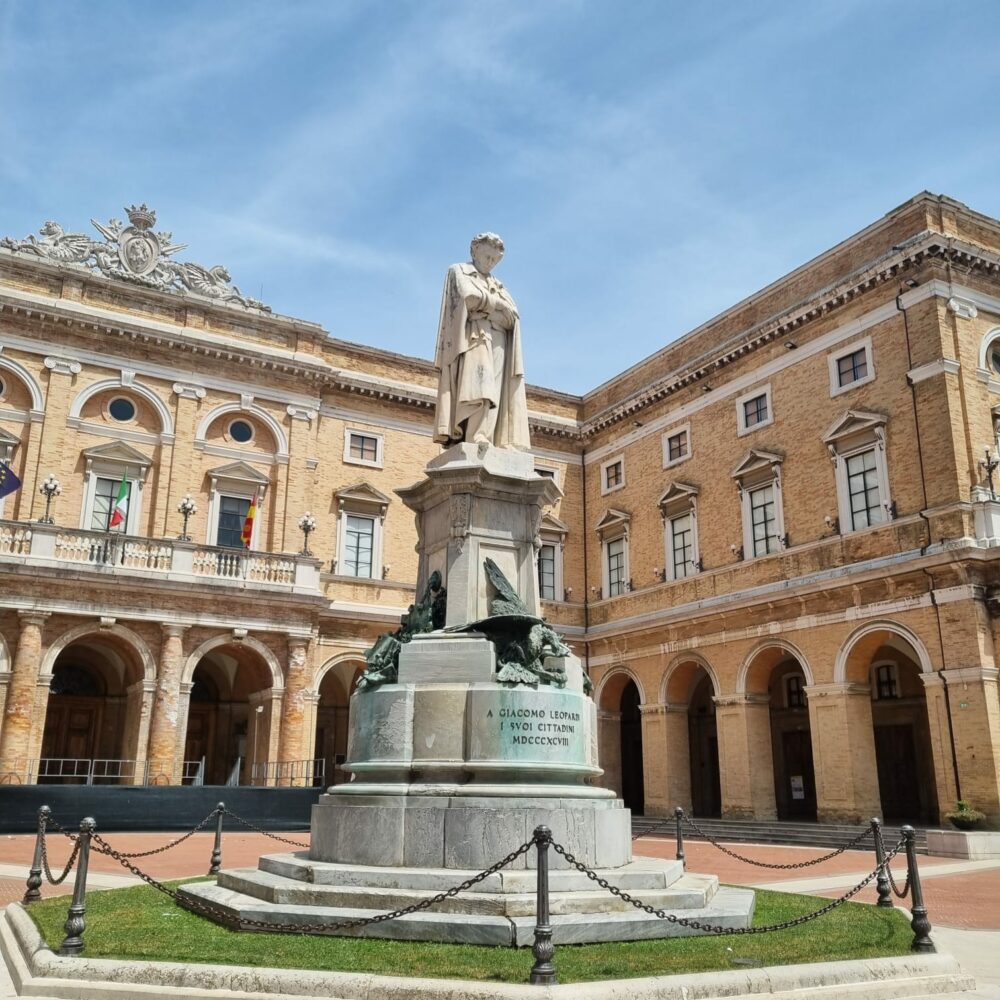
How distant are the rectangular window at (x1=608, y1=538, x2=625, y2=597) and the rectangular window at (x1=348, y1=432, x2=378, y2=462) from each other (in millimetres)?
8661

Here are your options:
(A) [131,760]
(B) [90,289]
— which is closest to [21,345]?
(B) [90,289]

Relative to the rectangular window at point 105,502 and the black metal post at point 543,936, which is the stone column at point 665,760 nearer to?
the rectangular window at point 105,502

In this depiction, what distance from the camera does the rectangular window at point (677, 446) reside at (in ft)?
104

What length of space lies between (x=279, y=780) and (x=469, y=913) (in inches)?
786

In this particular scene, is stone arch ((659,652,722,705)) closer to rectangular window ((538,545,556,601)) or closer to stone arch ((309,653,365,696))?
rectangular window ((538,545,556,601))

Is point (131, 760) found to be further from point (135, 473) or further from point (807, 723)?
point (807, 723)

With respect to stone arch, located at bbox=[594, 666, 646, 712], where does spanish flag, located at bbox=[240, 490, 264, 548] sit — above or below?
above

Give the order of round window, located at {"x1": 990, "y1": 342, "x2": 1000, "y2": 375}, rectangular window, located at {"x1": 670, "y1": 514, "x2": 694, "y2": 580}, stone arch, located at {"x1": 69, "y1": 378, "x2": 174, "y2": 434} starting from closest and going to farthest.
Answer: round window, located at {"x1": 990, "y1": 342, "x2": 1000, "y2": 375}
stone arch, located at {"x1": 69, "y1": 378, "x2": 174, "y2": 434}
rectangular window, located at {"x1": 670, "y1": 514, "x2": 694, "y2": 580}

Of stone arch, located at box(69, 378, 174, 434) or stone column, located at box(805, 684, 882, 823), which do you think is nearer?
stone column, located at box(805, 684, 882, 823)

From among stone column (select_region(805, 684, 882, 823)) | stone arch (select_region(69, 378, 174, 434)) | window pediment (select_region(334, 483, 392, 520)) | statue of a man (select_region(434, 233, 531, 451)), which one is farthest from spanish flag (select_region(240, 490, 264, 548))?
statue of a man (select_region(434, 233, 531, 451))

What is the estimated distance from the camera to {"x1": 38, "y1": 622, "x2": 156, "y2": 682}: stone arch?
24406mm

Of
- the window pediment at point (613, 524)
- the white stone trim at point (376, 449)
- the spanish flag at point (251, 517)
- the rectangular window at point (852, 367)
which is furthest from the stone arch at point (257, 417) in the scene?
the rectangular window at point (852, 367)

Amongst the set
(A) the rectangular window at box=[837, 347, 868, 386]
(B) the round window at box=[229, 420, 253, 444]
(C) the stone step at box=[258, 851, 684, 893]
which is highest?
(A) the rectangular window at box=[837, 347, 868, 386]

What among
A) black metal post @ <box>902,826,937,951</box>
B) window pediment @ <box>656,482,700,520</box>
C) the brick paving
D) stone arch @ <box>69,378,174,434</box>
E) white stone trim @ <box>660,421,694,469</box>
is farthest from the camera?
white stone trim @ <box>660,421,694,469</box>
